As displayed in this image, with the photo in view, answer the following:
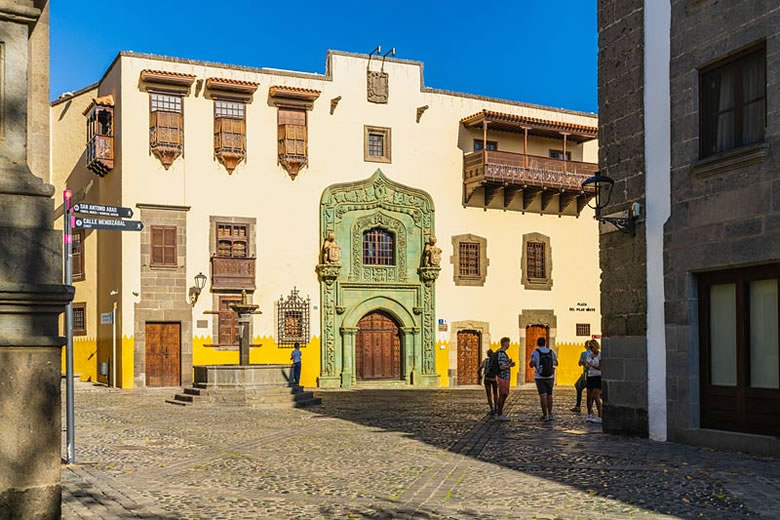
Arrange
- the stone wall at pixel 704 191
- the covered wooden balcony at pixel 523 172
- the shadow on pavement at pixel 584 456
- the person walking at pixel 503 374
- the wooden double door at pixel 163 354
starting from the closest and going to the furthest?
the shadow on pavement at pixel 584 456 < the stone wall at pixel 704 191 < the person walking at pixel 503 374 < the wooden double door at pixel 163 354 < the covered wooden balcony at pixel 523 172

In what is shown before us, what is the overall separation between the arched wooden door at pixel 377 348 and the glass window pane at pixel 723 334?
2054 cm

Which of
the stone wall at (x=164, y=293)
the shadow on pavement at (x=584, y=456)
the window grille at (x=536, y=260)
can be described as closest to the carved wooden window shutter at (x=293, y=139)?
the stone wall at (x=164, y=293)

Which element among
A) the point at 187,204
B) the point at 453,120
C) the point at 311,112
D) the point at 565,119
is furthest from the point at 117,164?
the point at 565,119

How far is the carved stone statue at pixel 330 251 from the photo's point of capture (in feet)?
100

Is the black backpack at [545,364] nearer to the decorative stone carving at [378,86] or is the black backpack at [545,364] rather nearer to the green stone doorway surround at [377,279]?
the green stone doorway surround at [377,279]

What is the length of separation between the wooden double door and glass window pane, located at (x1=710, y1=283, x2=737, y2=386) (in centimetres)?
Answer: 1991

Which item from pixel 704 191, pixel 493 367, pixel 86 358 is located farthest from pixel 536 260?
pixel 704 191

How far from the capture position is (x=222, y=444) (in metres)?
13.0

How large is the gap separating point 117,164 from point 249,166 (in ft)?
13.2

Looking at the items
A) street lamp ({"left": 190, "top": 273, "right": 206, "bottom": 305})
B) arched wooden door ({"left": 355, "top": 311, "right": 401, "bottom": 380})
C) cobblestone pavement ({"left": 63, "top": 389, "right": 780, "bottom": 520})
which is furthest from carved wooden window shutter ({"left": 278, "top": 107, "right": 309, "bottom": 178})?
cobblestone pavement ({"left": 63, "top": 389, "right": 780, "bottom": 520})

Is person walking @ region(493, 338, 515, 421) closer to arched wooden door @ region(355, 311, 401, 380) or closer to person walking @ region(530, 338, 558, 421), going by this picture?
person walking @ region(530, 338, 558, 421)

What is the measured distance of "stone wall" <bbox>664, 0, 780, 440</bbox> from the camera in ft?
35.7

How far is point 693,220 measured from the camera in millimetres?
12055

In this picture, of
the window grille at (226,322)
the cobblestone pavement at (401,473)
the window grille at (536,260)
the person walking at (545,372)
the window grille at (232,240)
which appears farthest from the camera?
the window grille at (536,260)
